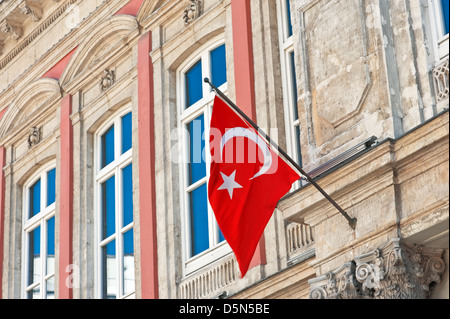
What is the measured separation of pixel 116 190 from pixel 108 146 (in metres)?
0.96

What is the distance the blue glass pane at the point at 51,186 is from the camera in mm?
21734

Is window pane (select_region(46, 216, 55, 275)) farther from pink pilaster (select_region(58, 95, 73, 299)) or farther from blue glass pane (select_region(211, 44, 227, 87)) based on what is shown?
blue glass pane (select_region(211, 44, 227, 87))

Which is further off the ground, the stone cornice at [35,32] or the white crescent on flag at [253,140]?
the stone cornice at [35,32]

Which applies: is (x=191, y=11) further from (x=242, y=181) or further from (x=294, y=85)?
(x=242, y=181)

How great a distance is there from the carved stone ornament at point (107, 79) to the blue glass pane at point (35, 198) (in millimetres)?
2618

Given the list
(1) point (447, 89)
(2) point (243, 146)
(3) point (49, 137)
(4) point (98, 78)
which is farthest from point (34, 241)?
(1) point (447, 89)

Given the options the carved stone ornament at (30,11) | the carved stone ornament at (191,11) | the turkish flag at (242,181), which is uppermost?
the carved stone ornament at (30,11)

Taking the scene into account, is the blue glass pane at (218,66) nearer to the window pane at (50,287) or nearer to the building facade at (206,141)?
the building facade at (206,141)

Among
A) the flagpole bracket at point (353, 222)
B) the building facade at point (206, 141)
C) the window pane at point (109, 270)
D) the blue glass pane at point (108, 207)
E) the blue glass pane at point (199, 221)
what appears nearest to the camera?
the building facade at point (206, 141)

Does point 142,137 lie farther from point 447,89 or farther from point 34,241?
point 447,89

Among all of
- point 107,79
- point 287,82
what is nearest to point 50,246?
point 107,79

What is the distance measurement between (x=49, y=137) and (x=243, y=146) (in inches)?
334

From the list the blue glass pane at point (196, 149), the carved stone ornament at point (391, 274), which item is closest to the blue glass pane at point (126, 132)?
the blue glass pane at point (196, 149)

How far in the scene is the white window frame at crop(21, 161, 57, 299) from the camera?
70.2ft
